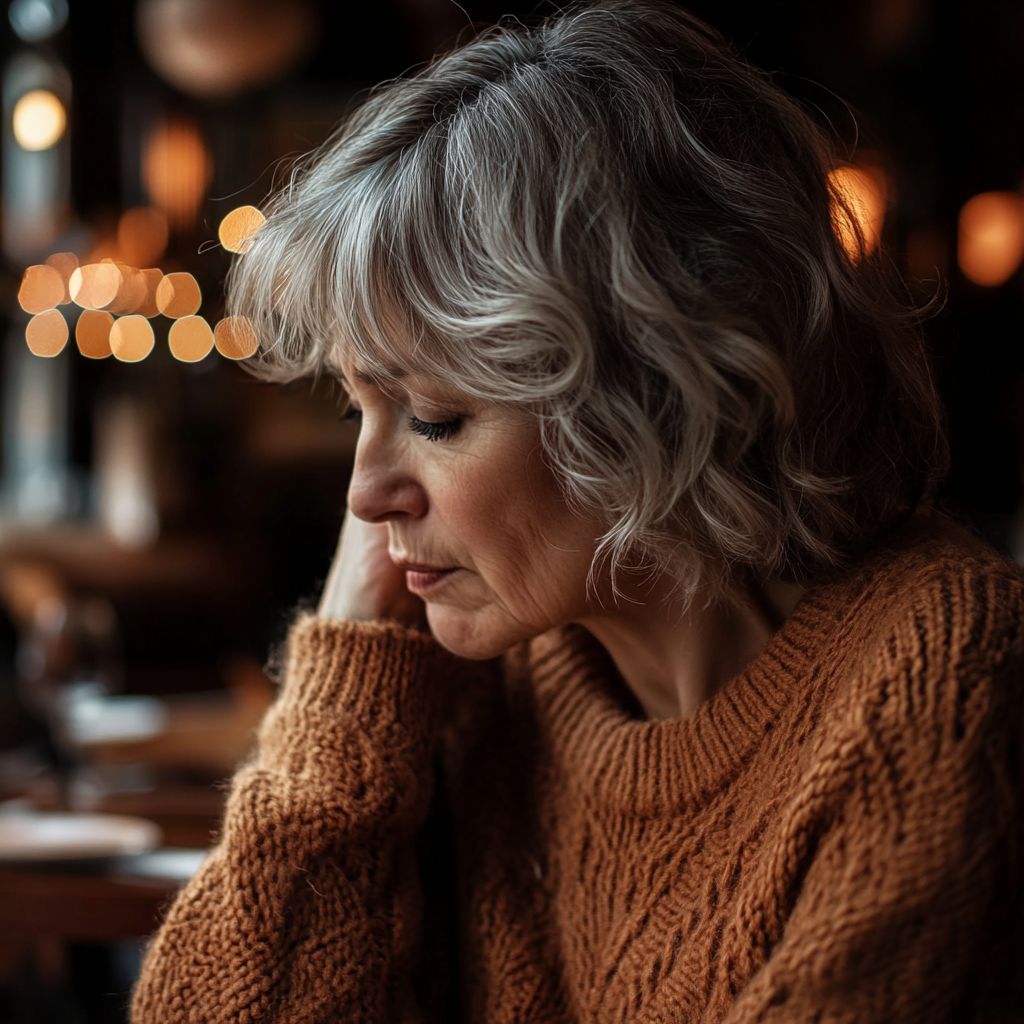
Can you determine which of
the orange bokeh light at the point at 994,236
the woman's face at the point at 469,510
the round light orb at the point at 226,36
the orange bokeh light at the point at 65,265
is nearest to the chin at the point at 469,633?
the woman's face at the point at 469,510

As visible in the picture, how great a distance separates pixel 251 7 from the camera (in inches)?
112

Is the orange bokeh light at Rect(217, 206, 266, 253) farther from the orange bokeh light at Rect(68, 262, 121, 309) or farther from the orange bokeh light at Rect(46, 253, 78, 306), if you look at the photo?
the orange bokeh light at Rect(46, 253, 78, 306)

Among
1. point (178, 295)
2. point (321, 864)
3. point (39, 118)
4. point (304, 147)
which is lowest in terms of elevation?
point (321, 864)

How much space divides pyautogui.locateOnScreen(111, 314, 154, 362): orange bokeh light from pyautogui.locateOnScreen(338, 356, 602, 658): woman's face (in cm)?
526

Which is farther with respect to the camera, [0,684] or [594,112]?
[0,684]

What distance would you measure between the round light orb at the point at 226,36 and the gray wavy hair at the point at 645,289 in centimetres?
209

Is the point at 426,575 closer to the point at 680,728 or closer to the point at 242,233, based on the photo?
the point at 680,728

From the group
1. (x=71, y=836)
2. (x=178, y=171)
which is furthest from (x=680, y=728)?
(x=178, y=171)

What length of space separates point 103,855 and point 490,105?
1109 mm

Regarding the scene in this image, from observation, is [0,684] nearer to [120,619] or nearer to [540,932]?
[120,619]

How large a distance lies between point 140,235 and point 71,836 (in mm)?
4702

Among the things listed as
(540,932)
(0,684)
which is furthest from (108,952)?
(0,684)

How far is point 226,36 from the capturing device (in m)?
2.90

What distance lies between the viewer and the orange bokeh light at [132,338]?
594cm
